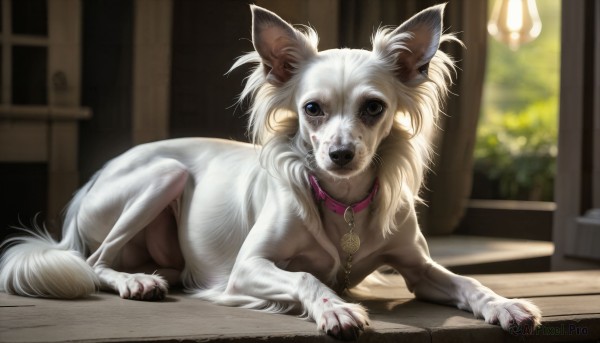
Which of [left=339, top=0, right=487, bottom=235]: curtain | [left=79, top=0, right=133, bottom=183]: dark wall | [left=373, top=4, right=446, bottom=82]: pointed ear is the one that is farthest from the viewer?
[left=339, top=0, right=487, bottom=235]: curtain

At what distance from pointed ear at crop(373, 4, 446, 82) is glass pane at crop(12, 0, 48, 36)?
6.18 feet

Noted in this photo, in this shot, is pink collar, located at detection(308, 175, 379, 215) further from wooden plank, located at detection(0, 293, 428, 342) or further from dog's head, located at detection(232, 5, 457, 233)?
wooden plank, located at detection(0, 293, 428, 342)

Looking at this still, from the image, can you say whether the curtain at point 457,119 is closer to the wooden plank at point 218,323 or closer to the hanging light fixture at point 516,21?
the hanging light fixture at point 516,21

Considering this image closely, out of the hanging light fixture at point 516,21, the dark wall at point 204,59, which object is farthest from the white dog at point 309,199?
the hanging light fixture at point 516,21

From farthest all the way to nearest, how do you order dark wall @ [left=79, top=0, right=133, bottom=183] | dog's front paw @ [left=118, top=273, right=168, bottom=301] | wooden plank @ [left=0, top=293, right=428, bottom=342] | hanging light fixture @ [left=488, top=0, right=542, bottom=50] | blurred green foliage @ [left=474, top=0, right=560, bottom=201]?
blurred green foliage @ [left=474, top=0, right=560, bottom=201], hanging light fixture @ [left=488, top=0, right=542, bottom=50], dark wall @ [left=79, top=0, right=133, bottom=183], dog's front paw @ [left=118, top=273, right=168, bottom=301], wooden plank @ [left=0, top=293, right=428, bottom=342]

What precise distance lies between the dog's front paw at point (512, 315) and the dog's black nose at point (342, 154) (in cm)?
55

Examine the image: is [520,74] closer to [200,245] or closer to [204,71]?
[204,71]

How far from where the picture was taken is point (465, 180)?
4.40 meters

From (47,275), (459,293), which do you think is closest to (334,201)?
(459,293)

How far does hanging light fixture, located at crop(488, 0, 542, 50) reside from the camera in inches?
197

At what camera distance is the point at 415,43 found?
7.16 feet

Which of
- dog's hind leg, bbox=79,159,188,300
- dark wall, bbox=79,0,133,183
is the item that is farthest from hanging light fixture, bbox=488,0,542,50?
dog's hind leg, bbox=79,159,188,300

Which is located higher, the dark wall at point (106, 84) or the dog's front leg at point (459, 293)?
the dark wall at point (106, 84)

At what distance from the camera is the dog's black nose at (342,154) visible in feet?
6.32
